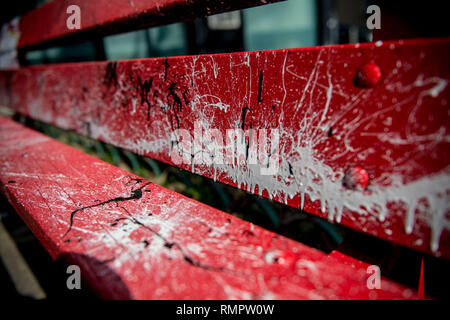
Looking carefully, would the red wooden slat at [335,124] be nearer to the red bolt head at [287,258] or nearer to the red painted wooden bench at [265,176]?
the red painted wooden bench at [265,176]

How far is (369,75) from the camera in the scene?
1.89 ft

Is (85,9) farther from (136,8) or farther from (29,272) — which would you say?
(29,272)

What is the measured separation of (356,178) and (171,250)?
0.44m

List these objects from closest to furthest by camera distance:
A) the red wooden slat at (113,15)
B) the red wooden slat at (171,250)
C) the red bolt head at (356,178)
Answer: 1. the red wooden slat at (171,250)
2. the red bolt head at (356,178)
3. the red wooden slat at (113,15)

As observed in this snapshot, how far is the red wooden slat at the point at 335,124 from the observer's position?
0.53 m

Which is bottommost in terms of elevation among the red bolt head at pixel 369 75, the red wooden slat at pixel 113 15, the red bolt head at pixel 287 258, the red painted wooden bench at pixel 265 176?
the red bolt head at pixel 287 258

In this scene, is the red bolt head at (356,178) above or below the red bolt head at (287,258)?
above

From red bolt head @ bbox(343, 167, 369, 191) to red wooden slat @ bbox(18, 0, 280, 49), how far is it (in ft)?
1.73

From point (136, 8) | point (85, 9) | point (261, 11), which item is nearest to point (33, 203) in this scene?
point (136, 8)

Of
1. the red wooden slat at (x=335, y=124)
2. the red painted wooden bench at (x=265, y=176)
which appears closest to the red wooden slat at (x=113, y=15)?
the red painted wooden bench at (x=265, y=176)

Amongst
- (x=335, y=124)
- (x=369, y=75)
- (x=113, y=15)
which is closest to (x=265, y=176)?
(x=335, y=124)

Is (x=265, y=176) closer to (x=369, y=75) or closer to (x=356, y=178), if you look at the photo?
(x=356, y=178)

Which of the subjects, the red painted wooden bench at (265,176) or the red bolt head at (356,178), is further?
the red bolt head at (356,178)

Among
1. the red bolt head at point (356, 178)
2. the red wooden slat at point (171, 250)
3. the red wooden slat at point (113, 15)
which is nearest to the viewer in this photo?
the red wooden slat at point (171, 250)
